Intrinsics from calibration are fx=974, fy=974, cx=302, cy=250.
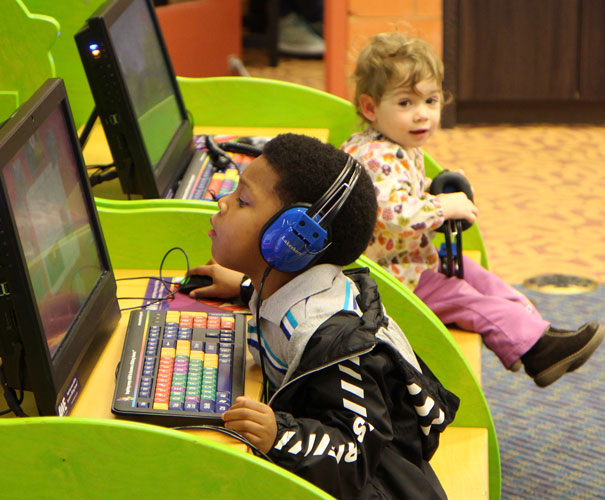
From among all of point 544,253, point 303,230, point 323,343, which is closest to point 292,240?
point 303,230

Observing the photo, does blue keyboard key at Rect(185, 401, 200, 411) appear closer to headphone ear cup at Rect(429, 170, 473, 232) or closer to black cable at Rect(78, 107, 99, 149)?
headphone ear cup at Rect(429, 170, 473, 232)

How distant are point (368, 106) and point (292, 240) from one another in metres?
1.02

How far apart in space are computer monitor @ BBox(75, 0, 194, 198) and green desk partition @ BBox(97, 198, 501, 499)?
0.57 feet

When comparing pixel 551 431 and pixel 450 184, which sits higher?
pixel 450 184

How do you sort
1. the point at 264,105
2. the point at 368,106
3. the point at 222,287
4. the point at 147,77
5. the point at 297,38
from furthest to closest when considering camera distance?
the point at 297,38 → the point at 264,105 → the point at 368,106 → the point at 147,77 → the point at 222,287

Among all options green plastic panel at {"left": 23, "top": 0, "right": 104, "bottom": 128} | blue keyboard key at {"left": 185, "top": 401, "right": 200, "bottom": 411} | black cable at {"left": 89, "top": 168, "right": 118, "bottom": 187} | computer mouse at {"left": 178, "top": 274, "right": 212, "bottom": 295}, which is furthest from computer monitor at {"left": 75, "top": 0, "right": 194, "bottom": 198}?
blue keyboard key at {"left": 185, "top": 401, "right": 200, "bottom": 411}

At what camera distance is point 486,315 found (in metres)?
2.04

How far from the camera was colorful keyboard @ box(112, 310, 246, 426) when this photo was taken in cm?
121

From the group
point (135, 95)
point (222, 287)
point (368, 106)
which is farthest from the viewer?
point (368, 106)

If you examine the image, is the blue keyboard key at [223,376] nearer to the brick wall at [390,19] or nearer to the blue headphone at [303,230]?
the blue headphone at [303,230]

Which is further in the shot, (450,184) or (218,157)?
(218,157)

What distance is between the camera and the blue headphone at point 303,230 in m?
1.25

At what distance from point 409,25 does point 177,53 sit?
3.40 feet

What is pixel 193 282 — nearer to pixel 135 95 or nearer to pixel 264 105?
pixel 135 95
